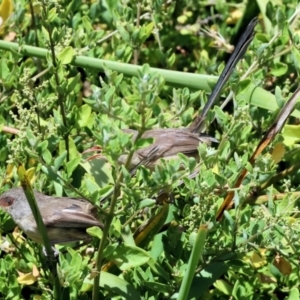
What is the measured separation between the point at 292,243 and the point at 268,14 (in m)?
1.33

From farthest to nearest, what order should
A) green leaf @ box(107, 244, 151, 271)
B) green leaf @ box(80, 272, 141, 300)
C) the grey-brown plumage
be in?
the grey-brown plumage < green leaf @ box(80, 272, 141, 300) < green leaf @ box(107, 244, 151, 271)

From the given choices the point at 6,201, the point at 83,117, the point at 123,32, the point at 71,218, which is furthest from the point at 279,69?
the point at 6,201

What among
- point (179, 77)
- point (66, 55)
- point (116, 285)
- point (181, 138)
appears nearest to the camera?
point (116, 285)

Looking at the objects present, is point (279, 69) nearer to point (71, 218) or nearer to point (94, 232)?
point (71, 218)

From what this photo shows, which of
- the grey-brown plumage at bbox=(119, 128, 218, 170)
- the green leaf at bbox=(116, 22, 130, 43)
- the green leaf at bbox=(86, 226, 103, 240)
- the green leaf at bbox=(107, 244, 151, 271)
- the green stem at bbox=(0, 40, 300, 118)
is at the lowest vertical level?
the grey-brown plumage at bbox=(119, 128, 218, 170)

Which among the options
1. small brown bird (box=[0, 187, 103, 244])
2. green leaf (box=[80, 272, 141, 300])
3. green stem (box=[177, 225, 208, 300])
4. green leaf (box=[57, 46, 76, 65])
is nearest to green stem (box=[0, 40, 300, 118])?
green leaf (box=[57, 46, 76, 65])

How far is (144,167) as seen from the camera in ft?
6.32

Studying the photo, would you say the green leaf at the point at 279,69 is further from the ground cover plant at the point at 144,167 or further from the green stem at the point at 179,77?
the green stem at the point at 179,77

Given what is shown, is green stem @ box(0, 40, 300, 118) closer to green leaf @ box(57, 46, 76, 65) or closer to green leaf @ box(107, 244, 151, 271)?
green leaf @ box(57, 46, 76, 65)

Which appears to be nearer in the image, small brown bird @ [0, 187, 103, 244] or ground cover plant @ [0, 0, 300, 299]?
ground cover plant @ [0, 0, 300, 299]

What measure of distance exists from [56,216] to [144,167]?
0.67 meters

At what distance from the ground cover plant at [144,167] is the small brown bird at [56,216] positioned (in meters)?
0.07

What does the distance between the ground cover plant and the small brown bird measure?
2.8 inches

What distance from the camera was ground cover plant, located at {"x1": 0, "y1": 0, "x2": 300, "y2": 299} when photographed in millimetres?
1949
